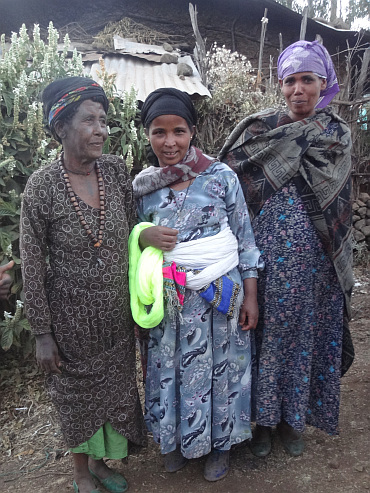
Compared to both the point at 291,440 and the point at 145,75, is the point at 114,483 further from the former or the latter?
the point at 145,75

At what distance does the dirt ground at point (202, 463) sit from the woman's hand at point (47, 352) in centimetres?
85

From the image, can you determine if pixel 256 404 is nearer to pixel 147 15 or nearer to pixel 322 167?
pixel 322 167

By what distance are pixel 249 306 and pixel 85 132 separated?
1095 mm

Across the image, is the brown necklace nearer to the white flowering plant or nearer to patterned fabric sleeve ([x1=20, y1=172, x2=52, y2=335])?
patterned fabric sleeve ([x1=20, y1=172, x2=52, y2=335])

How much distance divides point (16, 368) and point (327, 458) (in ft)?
7.49

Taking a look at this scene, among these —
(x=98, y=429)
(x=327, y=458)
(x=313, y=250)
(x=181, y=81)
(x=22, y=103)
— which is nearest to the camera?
(x=98, y=429)

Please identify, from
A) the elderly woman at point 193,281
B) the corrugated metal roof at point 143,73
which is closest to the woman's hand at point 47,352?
the elderly woman at point 193,281

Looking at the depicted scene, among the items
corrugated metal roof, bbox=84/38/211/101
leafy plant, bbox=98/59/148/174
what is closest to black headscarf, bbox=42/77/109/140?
leafy plant, bbox=98/59/148/174

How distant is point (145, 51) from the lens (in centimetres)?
638

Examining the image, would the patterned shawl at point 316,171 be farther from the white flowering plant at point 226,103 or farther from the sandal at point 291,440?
the white flowering plant at point 226,103

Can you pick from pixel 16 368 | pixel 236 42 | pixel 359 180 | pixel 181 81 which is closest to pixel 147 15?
pixel 236 42

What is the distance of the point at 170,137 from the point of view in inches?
75.2

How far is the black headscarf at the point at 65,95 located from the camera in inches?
67.5

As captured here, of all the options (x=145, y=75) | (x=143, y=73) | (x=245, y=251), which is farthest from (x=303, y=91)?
(x=143, y=73)
